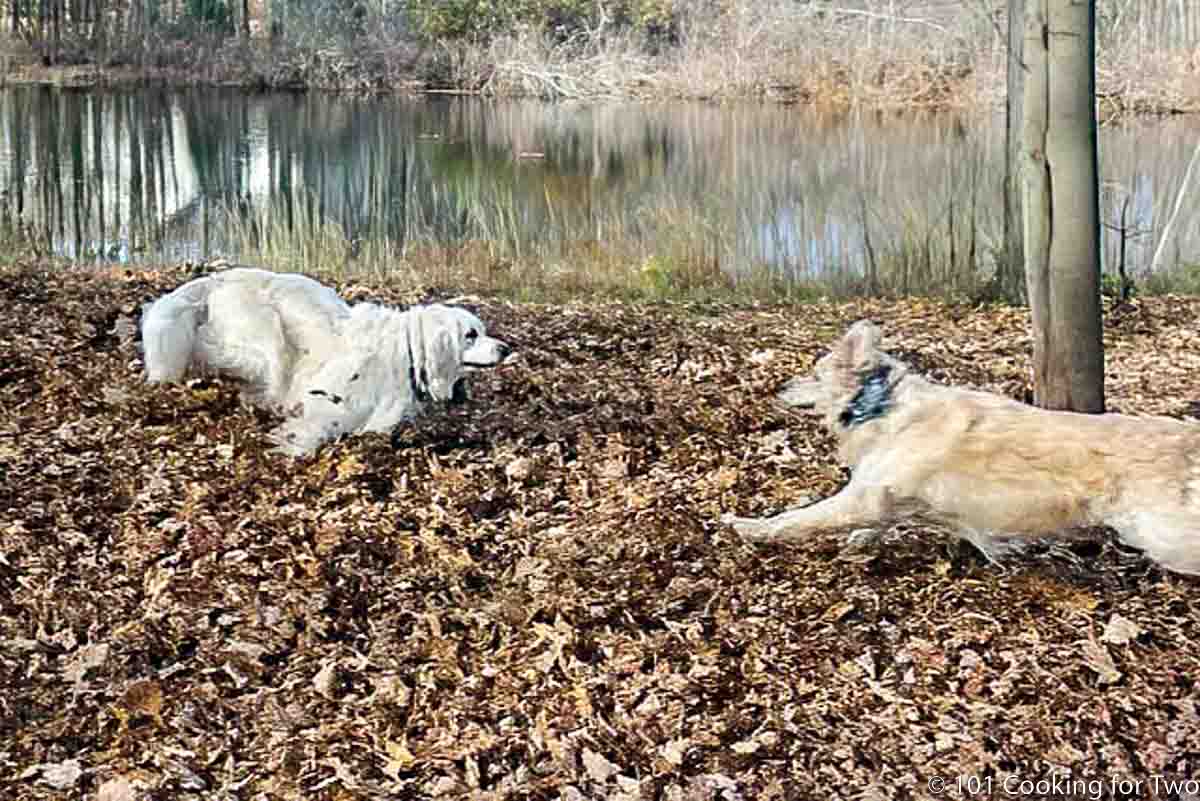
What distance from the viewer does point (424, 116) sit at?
3000cm

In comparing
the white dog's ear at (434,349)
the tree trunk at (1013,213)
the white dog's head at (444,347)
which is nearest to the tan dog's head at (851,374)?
the white dog's head at (444,347)

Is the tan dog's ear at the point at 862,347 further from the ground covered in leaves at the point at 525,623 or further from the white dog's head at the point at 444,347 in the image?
the white dog's head at the point at 444,347

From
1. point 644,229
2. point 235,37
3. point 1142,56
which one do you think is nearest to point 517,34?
point 235,37

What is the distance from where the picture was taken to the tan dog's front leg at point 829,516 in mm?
4922

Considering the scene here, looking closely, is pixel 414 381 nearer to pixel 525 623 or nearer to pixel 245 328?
pixel 245 328

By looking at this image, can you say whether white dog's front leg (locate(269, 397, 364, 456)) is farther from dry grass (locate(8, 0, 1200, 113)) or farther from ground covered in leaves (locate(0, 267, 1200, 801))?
dry grass (locate(8, 0, 1200, 113))

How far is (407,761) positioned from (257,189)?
15188mm

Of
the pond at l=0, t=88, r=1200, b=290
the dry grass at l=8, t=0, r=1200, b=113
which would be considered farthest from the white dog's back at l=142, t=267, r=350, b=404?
the dry grass at l=8, t=0, r=1200, b=113

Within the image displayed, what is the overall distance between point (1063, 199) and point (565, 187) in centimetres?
1327

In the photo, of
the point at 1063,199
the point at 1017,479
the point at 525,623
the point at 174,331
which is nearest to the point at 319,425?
the point at 174,331

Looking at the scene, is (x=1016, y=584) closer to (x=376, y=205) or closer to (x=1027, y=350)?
(x=1027, y=350)

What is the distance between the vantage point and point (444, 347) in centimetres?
602

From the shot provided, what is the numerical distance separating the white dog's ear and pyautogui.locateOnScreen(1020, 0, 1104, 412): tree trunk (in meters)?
2.28

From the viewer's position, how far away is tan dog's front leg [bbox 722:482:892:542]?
16.1ft
